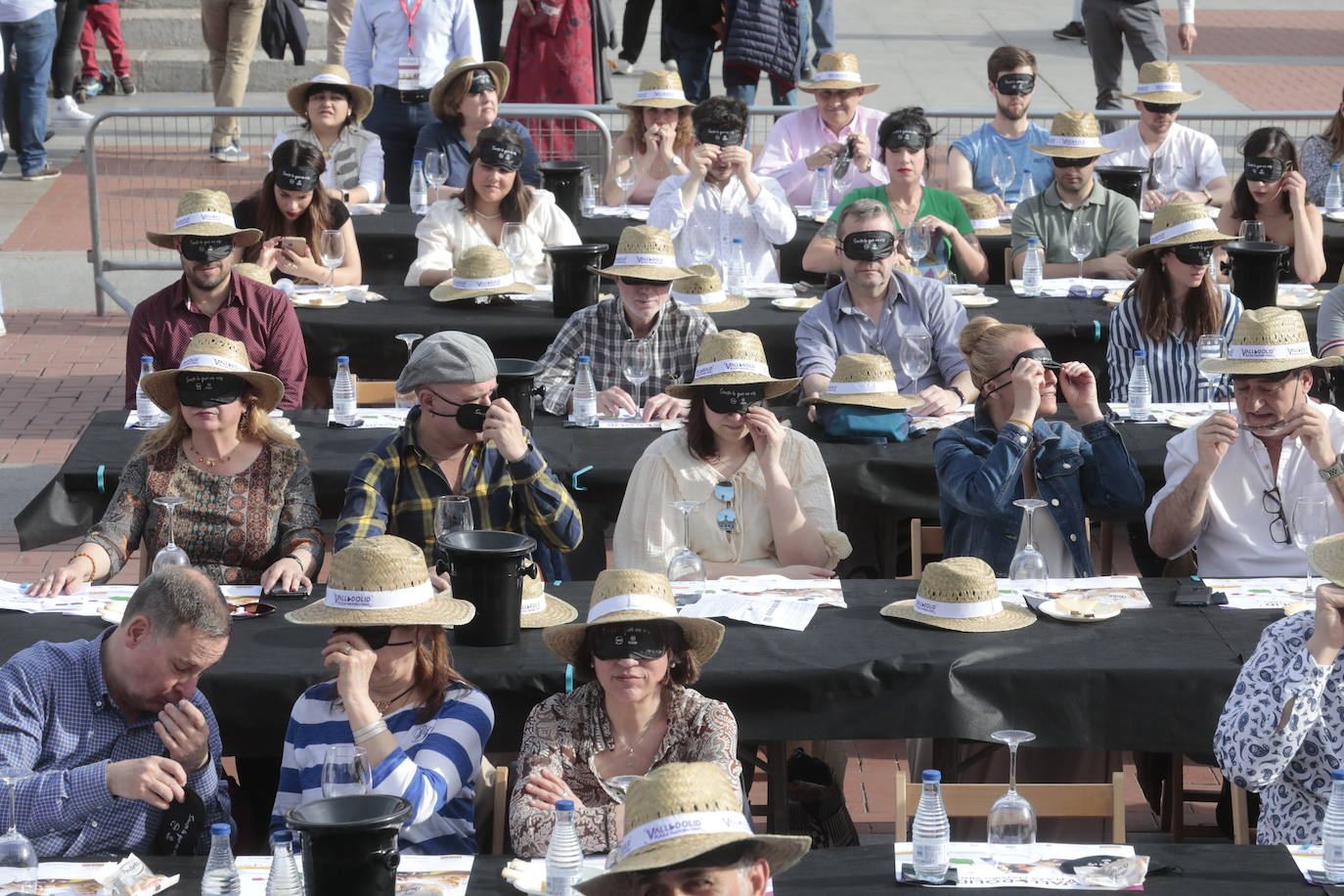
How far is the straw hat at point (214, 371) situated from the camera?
6.20 m

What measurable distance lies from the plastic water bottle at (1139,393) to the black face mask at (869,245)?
115cm

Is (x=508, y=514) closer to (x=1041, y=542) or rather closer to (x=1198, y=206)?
(x=1041, y=542)

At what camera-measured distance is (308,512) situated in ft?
20.7

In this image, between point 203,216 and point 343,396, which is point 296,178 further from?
point 343,396

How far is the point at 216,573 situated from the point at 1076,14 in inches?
647

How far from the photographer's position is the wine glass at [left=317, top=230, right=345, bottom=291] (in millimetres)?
9578

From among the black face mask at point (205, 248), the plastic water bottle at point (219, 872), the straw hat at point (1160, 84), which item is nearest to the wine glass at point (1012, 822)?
the plastic water bottle at point (219, 872)

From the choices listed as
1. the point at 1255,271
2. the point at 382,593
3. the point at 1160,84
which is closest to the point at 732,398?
the point at 382,593

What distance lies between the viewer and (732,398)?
6359mm

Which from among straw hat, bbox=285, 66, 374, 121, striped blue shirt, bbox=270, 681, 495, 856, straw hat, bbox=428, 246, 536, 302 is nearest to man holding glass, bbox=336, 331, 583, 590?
striped blue shirt, bbox=270, 681, 495, 856

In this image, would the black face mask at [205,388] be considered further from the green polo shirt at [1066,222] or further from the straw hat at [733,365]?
the green polo shirt at [1066,222]

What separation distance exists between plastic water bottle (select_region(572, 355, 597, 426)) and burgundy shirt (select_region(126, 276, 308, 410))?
52.7 inches

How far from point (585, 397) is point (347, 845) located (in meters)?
3.86

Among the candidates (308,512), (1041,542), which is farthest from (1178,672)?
(308,512)
